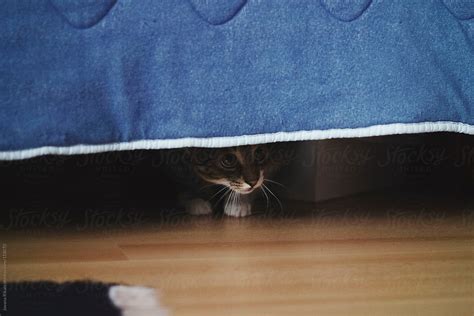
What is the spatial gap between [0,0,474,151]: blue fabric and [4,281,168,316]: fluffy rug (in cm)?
25

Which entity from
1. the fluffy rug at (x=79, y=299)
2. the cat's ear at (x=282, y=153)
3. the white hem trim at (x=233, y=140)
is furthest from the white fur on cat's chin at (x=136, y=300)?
the cat's ear at (x=282, y=153)

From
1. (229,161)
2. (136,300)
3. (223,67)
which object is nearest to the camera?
(136,300)

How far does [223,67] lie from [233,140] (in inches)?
5.3

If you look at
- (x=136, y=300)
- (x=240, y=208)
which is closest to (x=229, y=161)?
(x=240, y=208)

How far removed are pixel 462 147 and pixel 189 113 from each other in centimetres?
121

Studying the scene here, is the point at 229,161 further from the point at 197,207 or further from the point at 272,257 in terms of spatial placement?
the point at 272,257

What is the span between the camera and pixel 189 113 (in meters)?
1.16

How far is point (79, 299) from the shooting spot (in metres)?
0.95

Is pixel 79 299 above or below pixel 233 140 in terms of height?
below

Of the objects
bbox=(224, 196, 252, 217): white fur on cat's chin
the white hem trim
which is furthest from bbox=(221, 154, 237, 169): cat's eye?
the white hem trim

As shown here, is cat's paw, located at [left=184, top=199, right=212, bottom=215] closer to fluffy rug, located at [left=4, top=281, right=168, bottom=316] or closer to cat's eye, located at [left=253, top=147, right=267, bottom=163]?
cat's eye, located at [left=253, top=147, right=267, bottom=163]

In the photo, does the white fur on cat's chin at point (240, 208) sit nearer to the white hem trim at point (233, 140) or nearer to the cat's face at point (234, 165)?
the cat's face at point (234, 165)

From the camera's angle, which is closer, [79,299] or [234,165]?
[79,299]

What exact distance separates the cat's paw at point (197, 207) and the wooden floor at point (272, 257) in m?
0.04
